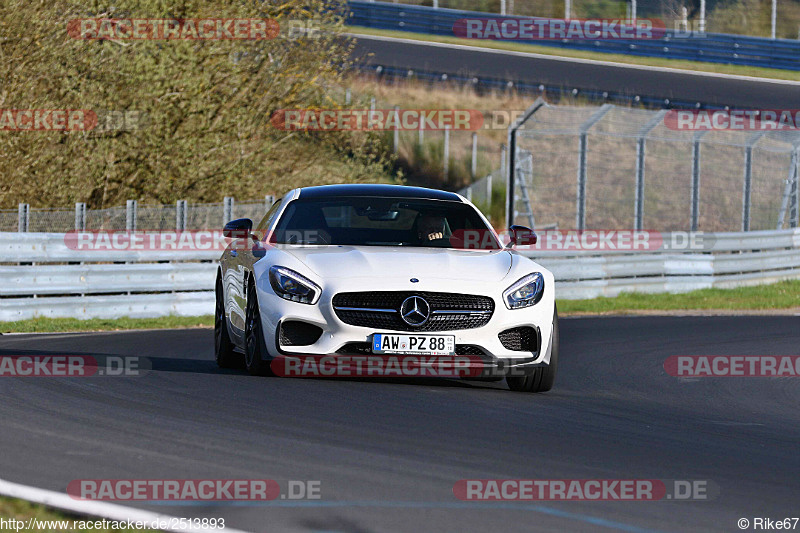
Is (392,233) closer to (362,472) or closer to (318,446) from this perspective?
(318,446)

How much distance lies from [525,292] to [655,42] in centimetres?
3324

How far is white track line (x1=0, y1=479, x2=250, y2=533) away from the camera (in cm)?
477

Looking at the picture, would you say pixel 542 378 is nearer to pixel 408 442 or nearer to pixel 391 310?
pixel 391 310

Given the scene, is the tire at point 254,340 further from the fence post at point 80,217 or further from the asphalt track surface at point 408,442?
the fence post at point 80,217

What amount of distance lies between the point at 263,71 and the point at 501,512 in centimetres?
2145

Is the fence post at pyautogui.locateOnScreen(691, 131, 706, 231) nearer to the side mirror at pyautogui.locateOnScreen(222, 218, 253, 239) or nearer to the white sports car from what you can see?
the white sports car

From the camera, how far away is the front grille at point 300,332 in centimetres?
888

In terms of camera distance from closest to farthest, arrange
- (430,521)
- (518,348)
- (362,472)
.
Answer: (430,521)
(362,472)
(518,348)

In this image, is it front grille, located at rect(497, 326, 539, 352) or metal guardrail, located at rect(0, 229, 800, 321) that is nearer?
front grille, located at rect(497, 326, 539, 352)

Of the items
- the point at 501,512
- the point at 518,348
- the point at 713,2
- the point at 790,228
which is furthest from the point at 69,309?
the point at 713,2

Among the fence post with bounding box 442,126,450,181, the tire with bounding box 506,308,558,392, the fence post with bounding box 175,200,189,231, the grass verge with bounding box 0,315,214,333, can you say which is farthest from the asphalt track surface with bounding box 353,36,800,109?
the tire with bounding box 506,308,558,392

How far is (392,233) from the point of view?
10.0 meters

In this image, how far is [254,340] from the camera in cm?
939

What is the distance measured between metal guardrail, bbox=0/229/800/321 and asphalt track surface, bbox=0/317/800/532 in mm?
6485
